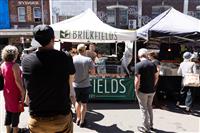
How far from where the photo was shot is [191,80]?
23.4ft

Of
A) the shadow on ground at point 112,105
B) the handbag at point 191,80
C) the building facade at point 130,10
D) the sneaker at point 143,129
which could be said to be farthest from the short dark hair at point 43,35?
the building facade at point 130,10

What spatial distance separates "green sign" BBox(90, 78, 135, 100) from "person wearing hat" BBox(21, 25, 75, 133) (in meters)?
5.22

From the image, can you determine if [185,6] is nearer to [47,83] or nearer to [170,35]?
[170,35]

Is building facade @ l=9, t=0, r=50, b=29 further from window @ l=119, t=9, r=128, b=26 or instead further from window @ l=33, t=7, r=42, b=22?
window @ l=119, t=9, r=128, b=26

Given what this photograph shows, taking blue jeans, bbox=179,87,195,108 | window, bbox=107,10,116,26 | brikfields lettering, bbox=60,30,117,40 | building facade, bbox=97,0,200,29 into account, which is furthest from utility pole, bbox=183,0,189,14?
blue jeans, bbox=179,87,195,108

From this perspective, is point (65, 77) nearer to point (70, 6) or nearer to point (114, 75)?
point (114, 75)

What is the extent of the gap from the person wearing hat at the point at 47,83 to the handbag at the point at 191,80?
16.2 feet

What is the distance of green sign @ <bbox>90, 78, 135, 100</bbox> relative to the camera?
321 inches

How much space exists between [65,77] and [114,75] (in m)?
5.44

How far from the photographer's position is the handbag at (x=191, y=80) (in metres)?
7.10

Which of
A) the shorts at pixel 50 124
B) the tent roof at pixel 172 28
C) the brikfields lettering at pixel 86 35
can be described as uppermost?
Result: the tent roof at pixel 172 28

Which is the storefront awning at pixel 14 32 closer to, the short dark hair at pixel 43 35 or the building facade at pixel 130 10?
the building facade at pixel 130 10

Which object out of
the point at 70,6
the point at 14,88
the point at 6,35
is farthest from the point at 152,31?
the point at 6,35

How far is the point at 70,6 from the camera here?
24531 mm
